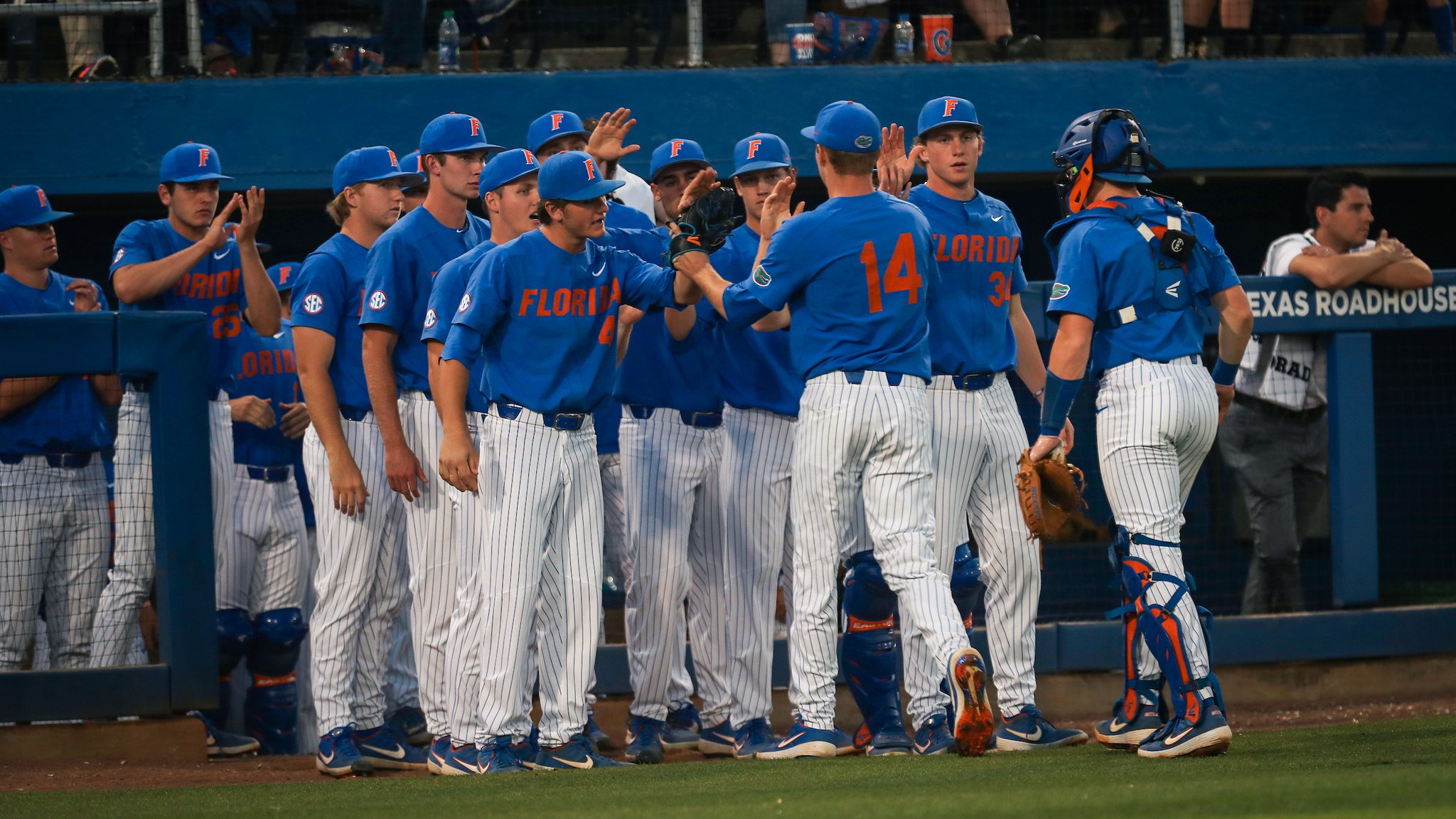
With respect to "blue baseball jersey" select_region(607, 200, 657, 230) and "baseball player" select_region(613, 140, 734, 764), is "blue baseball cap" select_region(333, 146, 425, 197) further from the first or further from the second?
"baseball player" select_region(613, 140, 734, 764)

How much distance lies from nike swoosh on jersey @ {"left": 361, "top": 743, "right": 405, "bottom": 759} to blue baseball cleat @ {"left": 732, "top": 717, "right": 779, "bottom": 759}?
112 centimetres

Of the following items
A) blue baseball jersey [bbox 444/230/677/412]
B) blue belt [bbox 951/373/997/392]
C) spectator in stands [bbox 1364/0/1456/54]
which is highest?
spectator in stands [bbox 1364/0/1456/54]

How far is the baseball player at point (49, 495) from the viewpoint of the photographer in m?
5.84

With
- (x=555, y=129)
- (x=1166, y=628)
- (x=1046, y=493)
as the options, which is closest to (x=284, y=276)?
(x=555, y=129)

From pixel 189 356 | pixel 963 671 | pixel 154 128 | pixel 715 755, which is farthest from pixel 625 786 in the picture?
pixel 154 128

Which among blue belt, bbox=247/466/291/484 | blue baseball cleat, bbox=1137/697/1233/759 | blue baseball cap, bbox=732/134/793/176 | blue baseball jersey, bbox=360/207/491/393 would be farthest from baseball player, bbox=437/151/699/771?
blue belt, bbox=247/466/291/484

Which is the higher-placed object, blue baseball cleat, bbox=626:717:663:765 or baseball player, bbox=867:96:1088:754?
baseball player, bbox=867:96:1088:754

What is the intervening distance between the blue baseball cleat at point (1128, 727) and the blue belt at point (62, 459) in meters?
3.76

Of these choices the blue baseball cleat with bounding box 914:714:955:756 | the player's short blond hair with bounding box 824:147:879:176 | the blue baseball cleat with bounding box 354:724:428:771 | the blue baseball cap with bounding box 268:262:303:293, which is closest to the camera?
the player's short blond hair with bounding box 824:147:879:176

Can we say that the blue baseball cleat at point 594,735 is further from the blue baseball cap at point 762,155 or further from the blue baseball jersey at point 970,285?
the blue baseball cap at point 762,155

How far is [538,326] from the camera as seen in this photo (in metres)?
4.75

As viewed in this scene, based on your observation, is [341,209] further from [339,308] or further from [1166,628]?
[1166,628]

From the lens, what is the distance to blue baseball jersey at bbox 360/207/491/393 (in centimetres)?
506

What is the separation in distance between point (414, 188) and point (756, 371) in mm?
1703
